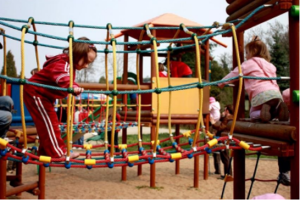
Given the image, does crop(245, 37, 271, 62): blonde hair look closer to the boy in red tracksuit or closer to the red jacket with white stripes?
the boy in red tracksuit

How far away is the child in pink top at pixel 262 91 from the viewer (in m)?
2.86

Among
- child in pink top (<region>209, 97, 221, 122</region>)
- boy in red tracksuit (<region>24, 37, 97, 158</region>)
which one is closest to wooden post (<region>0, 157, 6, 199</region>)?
boy in red tracksuit (<region>24, 37, 97, 158</region>)

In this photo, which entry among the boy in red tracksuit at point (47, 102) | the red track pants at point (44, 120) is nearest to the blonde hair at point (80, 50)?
the boy in red tracksuit at point (47, 102)

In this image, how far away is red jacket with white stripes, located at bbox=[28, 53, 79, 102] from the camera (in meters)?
2.54

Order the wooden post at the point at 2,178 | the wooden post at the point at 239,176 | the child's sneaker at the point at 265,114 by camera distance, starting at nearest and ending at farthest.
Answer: the child's sneaker at the point at 265,114 < the wooden post at the point at 239,176 < the wooden post at the point at 2,178

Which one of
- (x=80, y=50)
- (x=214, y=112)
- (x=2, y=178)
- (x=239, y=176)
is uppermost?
(x=80, y=50)

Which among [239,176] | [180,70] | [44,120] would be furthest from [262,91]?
[180,70]

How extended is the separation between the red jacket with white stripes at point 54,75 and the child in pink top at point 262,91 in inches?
53.8

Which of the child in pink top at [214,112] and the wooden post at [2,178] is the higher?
the child in pink top at [214,112]

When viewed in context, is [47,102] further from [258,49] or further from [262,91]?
Result: [258,49]

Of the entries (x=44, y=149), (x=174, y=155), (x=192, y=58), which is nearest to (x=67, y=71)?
(x=44, y=149)

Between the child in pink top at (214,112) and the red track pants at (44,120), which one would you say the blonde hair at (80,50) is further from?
the child in pink top at (214,112)

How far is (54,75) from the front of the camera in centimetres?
260

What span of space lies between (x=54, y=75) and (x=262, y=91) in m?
1.85
